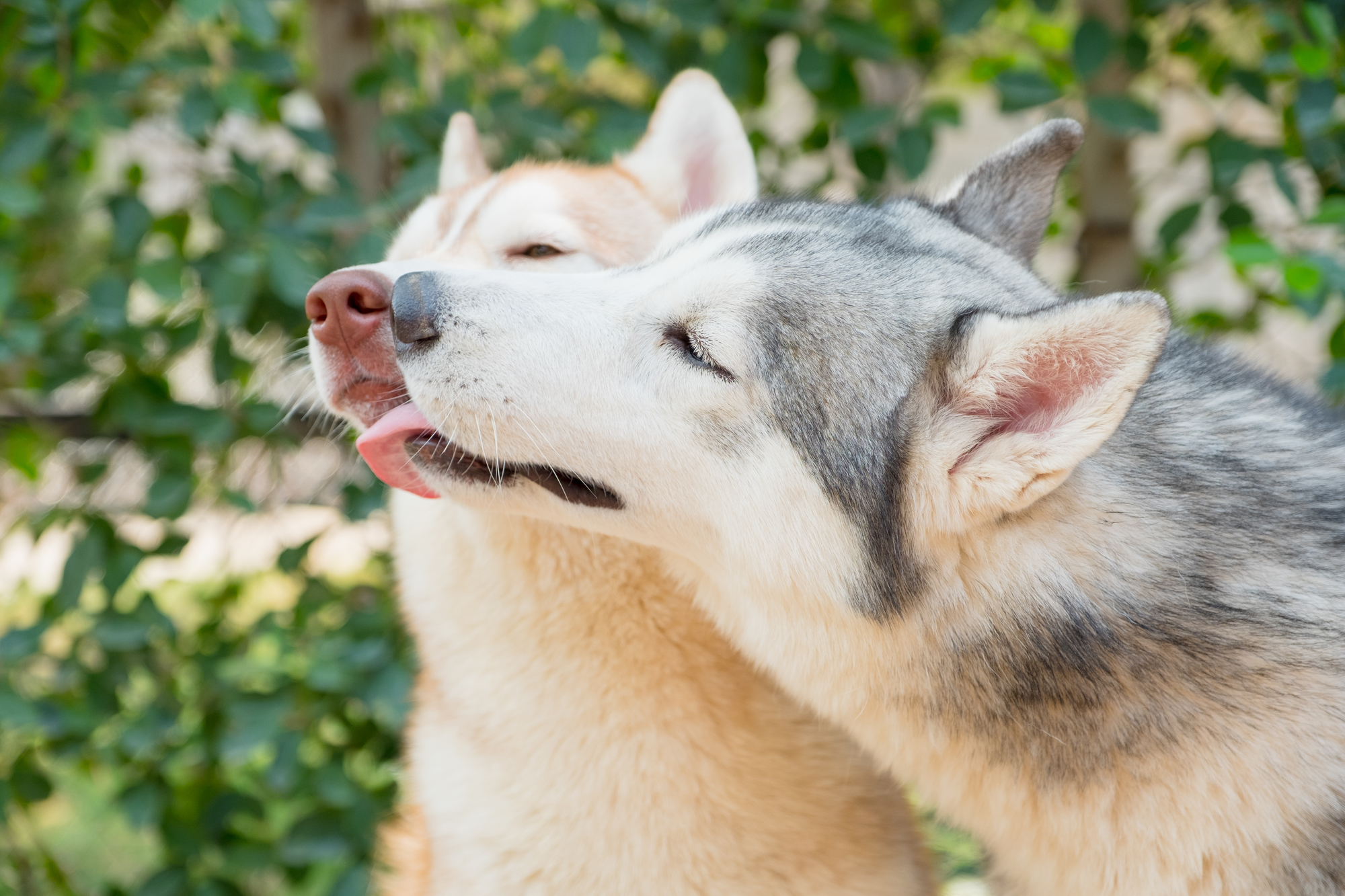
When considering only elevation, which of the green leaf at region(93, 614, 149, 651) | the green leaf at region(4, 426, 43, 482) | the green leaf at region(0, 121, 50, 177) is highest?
the green leaf at region(0, 121, 50, 177)

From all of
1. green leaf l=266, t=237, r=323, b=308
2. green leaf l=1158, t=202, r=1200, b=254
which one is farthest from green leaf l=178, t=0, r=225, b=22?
green leaf l=1158, t=202, r=1200, b=254

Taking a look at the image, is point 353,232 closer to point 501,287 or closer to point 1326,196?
point 501,287

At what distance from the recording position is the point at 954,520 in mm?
1518

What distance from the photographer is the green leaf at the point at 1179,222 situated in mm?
2826

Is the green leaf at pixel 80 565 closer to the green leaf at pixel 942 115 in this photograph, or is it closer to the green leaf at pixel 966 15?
the green leaf at pixel 942 115

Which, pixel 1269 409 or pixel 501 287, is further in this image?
pixel 1269 409

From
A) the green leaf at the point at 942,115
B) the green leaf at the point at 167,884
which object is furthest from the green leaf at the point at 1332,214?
the green leaf at the point at 167,884

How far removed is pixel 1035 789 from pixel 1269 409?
0.73 meters

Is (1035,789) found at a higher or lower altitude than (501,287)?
lower

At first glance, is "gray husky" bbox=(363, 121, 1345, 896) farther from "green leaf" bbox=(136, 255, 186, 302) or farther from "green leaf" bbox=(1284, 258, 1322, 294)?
"green leaf" bbox=(136, 255, 186, 302)

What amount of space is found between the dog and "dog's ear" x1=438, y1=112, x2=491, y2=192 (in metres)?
0.39

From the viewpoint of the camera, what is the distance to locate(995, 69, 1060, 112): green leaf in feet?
8.39

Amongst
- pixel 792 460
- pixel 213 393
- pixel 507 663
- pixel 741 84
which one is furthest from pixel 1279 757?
pixel 213 393

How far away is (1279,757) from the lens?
58.4 inches
